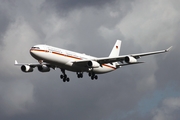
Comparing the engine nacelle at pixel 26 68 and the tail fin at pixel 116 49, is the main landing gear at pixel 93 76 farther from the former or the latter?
the engine nacelle at pixel 26 68

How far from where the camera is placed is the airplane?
352 ft

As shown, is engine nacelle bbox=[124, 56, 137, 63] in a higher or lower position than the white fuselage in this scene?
lower

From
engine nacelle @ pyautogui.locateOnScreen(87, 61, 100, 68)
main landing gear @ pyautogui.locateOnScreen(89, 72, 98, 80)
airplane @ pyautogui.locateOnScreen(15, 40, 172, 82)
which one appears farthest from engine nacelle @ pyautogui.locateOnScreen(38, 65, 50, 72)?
main landing gear @ pyautogui.locateOnScreen(89, 72, 98, 80)

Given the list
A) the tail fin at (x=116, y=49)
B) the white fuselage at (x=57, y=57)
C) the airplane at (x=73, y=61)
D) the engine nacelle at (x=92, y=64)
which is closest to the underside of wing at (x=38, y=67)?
the airplane at (x=73, y=61)

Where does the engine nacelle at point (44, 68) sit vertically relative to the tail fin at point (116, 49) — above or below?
below

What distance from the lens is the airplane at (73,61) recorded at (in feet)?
352

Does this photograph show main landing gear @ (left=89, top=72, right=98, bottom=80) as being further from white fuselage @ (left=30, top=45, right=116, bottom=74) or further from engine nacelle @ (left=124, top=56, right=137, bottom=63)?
engine nacelle @ (left=124, top=56, right=137, bottom=63)

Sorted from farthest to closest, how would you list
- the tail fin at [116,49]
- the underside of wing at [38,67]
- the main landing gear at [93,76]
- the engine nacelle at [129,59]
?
the tail fin at [116,49] < the main landing gear at [93,76] < the underside of wing at [38,67] < the engine nacelle at [129,59]

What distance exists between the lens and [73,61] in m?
110

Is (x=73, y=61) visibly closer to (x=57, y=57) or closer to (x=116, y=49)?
(x=57, y=57)

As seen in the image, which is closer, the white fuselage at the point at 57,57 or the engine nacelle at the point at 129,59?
the white fuselage at the point at 57,57

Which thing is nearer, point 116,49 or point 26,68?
point 26,68

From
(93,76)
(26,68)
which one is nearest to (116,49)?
(93,76)

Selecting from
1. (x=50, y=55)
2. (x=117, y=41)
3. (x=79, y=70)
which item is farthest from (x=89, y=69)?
(x=117, y=41)
